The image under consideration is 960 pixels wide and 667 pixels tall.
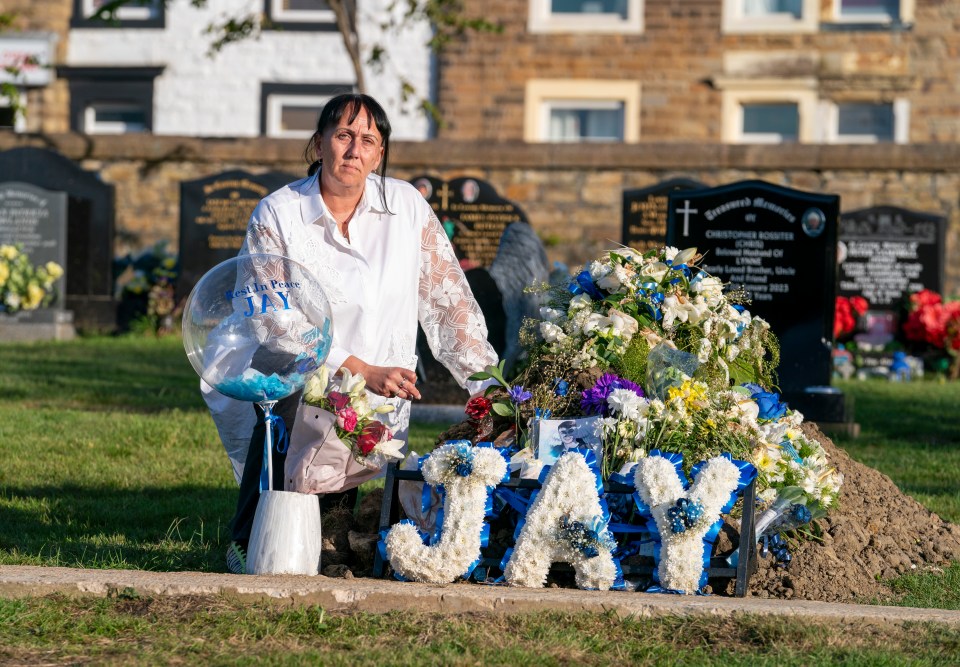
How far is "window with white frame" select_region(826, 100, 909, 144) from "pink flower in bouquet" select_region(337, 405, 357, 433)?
54.2ft

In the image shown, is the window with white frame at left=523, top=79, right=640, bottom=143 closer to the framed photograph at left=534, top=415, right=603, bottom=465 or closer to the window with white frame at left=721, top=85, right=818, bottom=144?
the window with white frame at left=721, top=85, right=818, bottom=144

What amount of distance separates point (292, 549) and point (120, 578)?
0.53 meters

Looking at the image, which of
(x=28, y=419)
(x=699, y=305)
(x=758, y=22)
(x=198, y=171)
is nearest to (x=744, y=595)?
(x=699, y=305)

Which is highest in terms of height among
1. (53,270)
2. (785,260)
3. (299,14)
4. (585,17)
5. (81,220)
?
(299,14)

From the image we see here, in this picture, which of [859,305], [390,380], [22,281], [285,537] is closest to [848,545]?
[390,380]

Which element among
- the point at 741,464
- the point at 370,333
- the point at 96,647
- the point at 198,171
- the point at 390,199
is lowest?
the point at 96,647

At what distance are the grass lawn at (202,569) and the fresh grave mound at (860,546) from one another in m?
0.14

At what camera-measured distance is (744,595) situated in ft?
14.4

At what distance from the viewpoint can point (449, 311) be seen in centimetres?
519

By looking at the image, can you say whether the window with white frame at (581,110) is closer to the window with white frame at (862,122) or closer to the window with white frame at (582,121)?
the window with white frame at (582,121)

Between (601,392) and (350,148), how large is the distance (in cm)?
122

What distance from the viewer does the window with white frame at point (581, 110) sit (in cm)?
2002

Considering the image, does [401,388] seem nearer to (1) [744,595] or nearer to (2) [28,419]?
(1) [744,595]

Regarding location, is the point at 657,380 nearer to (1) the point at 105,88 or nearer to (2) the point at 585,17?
(2) the point at 585,17
